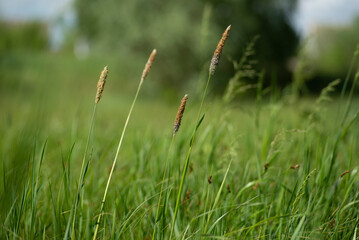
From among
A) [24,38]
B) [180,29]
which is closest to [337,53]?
[180,29]

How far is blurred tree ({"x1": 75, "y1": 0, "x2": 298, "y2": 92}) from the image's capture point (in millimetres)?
12281

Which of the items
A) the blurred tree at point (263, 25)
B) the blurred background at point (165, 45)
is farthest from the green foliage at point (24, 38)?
the blurred tree at point (263, 25)

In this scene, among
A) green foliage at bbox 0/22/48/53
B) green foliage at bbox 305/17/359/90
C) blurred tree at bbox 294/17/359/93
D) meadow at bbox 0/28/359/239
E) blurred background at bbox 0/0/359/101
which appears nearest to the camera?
meadow at bbox 0/28/359/239

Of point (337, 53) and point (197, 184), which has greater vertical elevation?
point (337, 53)

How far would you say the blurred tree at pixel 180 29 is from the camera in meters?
12.3

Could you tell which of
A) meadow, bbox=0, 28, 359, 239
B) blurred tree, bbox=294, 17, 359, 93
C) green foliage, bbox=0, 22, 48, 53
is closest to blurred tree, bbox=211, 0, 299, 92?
blurred tree, bbox=294, 17, 359, 93

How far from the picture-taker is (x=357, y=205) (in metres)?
1.67

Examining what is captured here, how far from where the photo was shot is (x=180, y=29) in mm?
11961

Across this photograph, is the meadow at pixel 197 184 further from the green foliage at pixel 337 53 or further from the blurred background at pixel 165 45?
the green foliage at pixel 337 53

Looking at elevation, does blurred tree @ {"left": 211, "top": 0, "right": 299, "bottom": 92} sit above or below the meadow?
above

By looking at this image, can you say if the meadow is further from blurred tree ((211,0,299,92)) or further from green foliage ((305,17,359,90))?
green foliage ((305,17,359,90))

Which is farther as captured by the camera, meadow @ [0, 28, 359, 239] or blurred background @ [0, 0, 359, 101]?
blurred background @ [0, 0, 359, 101]

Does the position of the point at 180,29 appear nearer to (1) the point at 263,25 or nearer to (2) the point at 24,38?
(1) the point at 263,25

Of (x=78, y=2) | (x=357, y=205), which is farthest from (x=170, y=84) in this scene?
(x=357, y=205)
